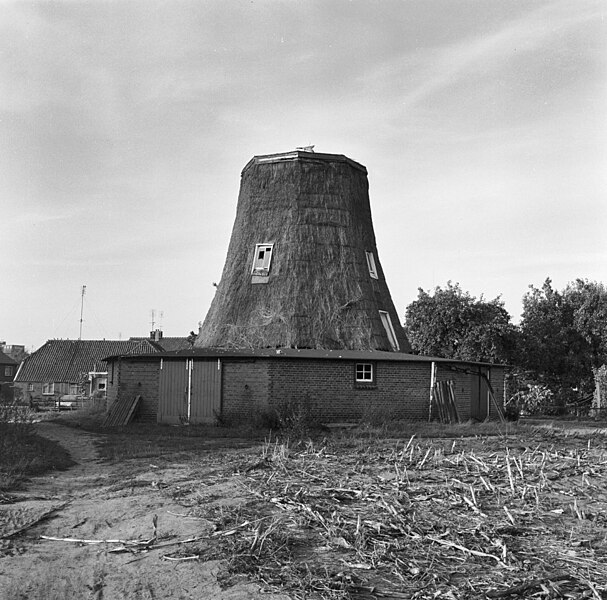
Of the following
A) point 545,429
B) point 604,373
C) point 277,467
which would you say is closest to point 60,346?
point 604,373

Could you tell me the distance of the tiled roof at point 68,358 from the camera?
61969 mm

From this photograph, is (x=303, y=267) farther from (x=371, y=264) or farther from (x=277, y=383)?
(x=277, y=383)

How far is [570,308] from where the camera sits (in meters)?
42.9

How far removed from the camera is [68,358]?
63781mm

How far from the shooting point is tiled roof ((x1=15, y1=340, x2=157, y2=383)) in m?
62.0

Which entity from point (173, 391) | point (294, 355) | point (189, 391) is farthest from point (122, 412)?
point (294, 355)

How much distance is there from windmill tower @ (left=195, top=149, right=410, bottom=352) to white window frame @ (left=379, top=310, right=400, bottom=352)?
34 mm

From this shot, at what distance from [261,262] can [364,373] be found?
7.69 metres

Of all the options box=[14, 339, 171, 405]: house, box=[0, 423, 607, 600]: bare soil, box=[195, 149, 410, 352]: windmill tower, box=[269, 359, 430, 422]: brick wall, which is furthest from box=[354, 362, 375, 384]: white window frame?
box=[14, 339, 171, 405]: house

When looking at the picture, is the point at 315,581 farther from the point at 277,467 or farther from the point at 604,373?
the point at 604,373

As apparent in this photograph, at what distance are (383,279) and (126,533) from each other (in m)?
25.0

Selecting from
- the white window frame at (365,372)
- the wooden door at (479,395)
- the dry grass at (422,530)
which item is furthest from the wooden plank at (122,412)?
the dry grass at (422,530)

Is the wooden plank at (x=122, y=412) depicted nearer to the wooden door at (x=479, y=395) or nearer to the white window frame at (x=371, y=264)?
the white window frame at (x=371, y=264)

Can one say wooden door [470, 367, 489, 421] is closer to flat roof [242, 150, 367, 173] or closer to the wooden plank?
flat roof [242, 150, 367, 173]
